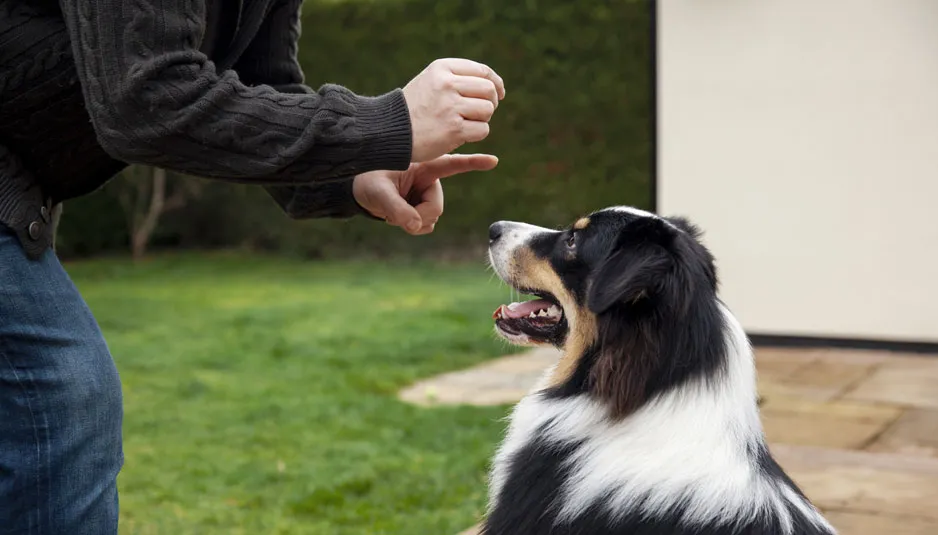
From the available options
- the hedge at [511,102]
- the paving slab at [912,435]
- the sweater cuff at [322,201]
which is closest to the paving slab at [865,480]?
the paving slab at [912,435]

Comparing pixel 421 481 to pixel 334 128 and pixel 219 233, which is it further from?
pixel 219 233

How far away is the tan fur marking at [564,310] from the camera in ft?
7.91

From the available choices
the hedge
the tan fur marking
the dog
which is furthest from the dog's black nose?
the hedge

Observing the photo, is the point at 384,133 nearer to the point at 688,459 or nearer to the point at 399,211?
the point at 399,211

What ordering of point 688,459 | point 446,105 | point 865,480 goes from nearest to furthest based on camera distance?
point 446,105 < point 688,459 < point 865,480

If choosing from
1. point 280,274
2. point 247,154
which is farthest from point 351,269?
point 247,154

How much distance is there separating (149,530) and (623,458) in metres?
2.32

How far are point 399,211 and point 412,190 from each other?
16cm

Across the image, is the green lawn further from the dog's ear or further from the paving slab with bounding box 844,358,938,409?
the paving slab with bounding box 844,358,938,409

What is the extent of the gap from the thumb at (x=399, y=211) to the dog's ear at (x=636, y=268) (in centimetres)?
42

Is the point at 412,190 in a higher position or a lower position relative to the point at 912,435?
higher

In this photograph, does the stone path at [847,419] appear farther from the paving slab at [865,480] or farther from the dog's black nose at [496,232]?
the dog's black nose at [496,232]

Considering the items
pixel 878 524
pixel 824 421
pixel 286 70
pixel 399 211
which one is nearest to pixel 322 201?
pixel 399 211

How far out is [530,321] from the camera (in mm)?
2684
